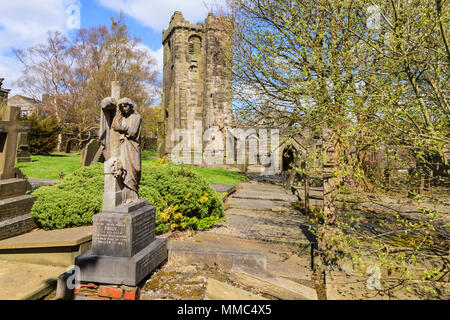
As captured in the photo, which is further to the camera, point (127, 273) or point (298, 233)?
point (298, 233)

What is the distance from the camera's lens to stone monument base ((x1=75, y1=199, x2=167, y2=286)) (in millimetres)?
3932

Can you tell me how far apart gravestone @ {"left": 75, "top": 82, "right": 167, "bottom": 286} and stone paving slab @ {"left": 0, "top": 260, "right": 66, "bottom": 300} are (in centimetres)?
58

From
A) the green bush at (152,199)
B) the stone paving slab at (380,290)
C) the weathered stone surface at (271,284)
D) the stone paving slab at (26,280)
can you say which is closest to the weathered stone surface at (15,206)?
the green bush at (152,199)

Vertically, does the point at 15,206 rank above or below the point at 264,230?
above

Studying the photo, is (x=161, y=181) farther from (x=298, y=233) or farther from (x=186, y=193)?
(x=298, y=233)

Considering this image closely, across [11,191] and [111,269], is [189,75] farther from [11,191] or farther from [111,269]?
[111,269]

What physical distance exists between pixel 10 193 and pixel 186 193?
12.1ft

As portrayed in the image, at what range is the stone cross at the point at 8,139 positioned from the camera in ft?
19.5

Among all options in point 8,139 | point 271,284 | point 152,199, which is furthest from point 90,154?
point 271,284

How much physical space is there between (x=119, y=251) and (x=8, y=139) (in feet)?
14.2

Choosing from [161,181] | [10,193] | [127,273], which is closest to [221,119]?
[161,181]

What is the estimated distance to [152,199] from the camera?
636cm

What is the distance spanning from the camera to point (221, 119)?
85.7ft

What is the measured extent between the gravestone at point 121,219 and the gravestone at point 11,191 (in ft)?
7.99
